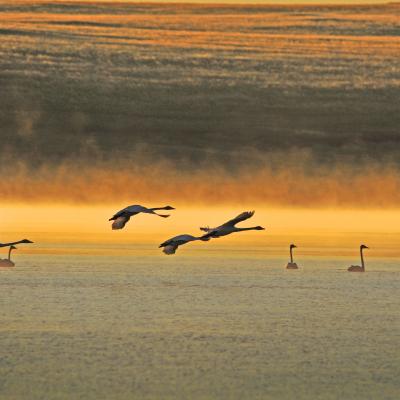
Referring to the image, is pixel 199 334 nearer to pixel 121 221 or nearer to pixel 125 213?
pixel 121 221

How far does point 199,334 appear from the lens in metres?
57.7

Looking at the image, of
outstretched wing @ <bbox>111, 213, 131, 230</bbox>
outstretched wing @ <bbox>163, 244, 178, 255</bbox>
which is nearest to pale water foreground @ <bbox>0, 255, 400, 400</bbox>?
outstretched wing @ <bbox>163, 244, 178, 255</bbox>

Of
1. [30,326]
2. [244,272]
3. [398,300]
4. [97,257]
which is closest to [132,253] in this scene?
[97,257]

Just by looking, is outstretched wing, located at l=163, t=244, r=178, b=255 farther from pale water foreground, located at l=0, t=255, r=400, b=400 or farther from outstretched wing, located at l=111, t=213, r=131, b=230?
pale water foreground, located at l=0, t=255, r=400, b=400

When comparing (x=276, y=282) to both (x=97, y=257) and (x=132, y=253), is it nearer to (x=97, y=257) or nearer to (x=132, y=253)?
(x=97, y=257)

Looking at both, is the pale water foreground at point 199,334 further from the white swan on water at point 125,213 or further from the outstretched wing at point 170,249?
the white swan on water at point 125,213

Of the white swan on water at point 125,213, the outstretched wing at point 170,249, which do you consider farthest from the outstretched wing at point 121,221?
the outstretched wing at point 170,249

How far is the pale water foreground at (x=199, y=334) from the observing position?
4541cm

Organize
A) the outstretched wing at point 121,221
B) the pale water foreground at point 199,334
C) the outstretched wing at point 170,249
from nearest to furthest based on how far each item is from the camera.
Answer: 1. the pale water foreground at point 199,334
2. the outstretched wing at point 121,221
3. the outstretched wing at point 170,249

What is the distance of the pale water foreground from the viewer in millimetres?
45406

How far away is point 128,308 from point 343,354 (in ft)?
58.0

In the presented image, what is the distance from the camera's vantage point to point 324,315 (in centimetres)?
6638

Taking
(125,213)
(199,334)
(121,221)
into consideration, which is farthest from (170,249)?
(199,334)

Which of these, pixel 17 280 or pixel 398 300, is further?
pixel 17 280
